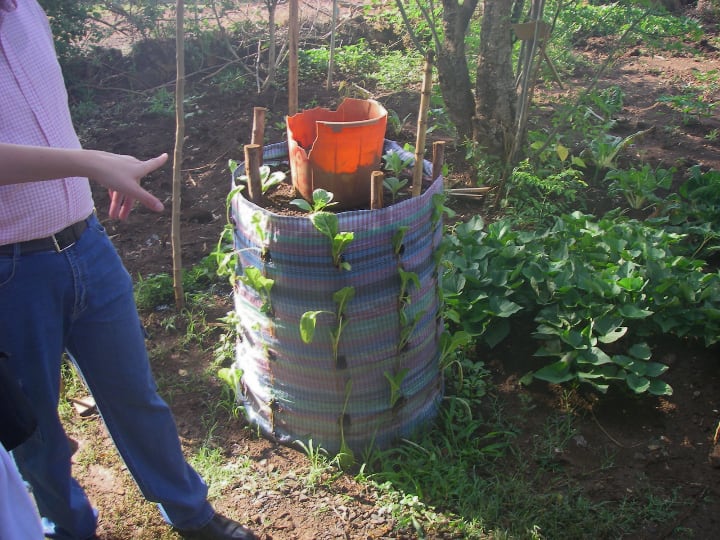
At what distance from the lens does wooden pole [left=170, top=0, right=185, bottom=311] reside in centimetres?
285

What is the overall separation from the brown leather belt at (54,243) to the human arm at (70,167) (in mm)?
250

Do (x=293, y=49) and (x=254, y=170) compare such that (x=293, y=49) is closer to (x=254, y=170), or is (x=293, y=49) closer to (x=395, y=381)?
(x=254, y=170)

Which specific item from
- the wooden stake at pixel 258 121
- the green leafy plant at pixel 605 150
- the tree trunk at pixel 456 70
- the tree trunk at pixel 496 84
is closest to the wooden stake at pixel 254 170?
the wooden stake at pixel 258 121

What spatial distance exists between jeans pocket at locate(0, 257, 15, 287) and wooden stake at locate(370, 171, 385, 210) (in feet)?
3.63

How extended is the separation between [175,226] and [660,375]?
232 centimetres

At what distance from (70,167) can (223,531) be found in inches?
54.8

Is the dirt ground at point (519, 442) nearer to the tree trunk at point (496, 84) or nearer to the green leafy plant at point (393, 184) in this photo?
the tree trunk at point (496, 84)

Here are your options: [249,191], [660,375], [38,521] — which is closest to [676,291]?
[660,375]

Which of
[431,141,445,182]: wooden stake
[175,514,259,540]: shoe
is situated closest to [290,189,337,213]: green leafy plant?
[431,141,445,182]: wooden stake

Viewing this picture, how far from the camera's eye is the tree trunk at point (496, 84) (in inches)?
158

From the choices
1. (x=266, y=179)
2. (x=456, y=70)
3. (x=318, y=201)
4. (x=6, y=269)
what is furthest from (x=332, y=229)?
(x=456, y=70)

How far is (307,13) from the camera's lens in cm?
771

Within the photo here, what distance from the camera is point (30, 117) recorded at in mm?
1653

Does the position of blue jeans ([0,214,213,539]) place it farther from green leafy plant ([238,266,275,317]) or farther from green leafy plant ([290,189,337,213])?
green leafy plant ([290,189,337,213])
